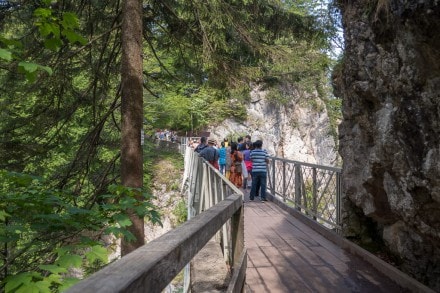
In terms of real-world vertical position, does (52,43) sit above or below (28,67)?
above

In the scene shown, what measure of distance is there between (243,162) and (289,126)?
25539mm

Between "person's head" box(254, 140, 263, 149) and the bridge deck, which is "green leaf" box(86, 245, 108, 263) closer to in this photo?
the bridge deck

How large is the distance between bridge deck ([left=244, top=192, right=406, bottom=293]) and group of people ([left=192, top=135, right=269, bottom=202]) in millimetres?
2691

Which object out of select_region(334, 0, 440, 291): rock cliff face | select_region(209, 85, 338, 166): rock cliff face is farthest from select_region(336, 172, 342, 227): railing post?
select_region(209, 85, 338, 166): rock cliff face

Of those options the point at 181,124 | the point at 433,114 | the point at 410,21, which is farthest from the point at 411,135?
the point at 181,124

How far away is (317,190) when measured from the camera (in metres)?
8.69

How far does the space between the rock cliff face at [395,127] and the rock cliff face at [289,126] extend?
29.2 metres

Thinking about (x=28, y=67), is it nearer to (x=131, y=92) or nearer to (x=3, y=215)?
(x=3, y=215)

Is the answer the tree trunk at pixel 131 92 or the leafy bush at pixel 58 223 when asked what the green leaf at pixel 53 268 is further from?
the tree trunk at pixel 131 92

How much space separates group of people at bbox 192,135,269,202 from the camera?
10.8 m

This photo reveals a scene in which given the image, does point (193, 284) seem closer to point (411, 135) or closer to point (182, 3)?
point (411, 135)

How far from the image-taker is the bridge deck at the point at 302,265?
485 centimetres

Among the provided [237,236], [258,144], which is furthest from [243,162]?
[237,236]

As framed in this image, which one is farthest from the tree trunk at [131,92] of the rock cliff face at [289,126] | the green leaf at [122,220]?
the rock cliff face at [289,126]
